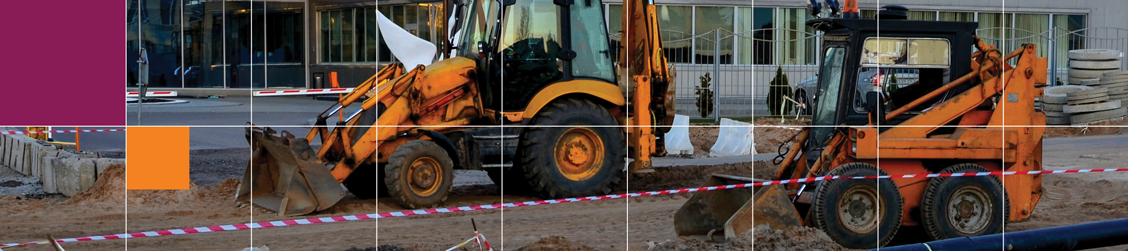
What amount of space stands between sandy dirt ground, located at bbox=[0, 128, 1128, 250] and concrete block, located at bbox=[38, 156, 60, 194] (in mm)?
388

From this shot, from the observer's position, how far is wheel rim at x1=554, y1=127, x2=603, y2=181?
32.9ft

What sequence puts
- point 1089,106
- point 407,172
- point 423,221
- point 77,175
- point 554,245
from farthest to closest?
point 1089,106 → point 77,175 → point 407,172 → point 423,221 → point 554,245

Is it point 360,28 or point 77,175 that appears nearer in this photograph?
point 77,175

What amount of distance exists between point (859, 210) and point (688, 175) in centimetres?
460

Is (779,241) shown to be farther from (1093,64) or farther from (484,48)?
(1093,64)

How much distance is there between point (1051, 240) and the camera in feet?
22.5

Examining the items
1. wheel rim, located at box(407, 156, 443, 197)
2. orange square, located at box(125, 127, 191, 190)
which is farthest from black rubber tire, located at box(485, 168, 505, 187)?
orange square, located at box(125, 127, 191, 190)

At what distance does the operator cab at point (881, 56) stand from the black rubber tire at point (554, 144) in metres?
2.48

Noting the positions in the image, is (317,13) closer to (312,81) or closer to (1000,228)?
(312,81)

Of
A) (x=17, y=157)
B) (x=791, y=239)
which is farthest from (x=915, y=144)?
(x=17, y=157)

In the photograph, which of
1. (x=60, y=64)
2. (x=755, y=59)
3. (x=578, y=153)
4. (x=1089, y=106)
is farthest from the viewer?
(x=755, y=59)

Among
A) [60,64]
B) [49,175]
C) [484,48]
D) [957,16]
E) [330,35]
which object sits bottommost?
[49,175]

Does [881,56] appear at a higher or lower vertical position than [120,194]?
higher

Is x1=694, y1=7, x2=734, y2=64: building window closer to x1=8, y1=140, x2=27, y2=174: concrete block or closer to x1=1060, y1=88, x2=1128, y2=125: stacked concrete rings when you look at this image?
x1=1060, y1=88, x2=1128, y2=125: stacked concrete rings
